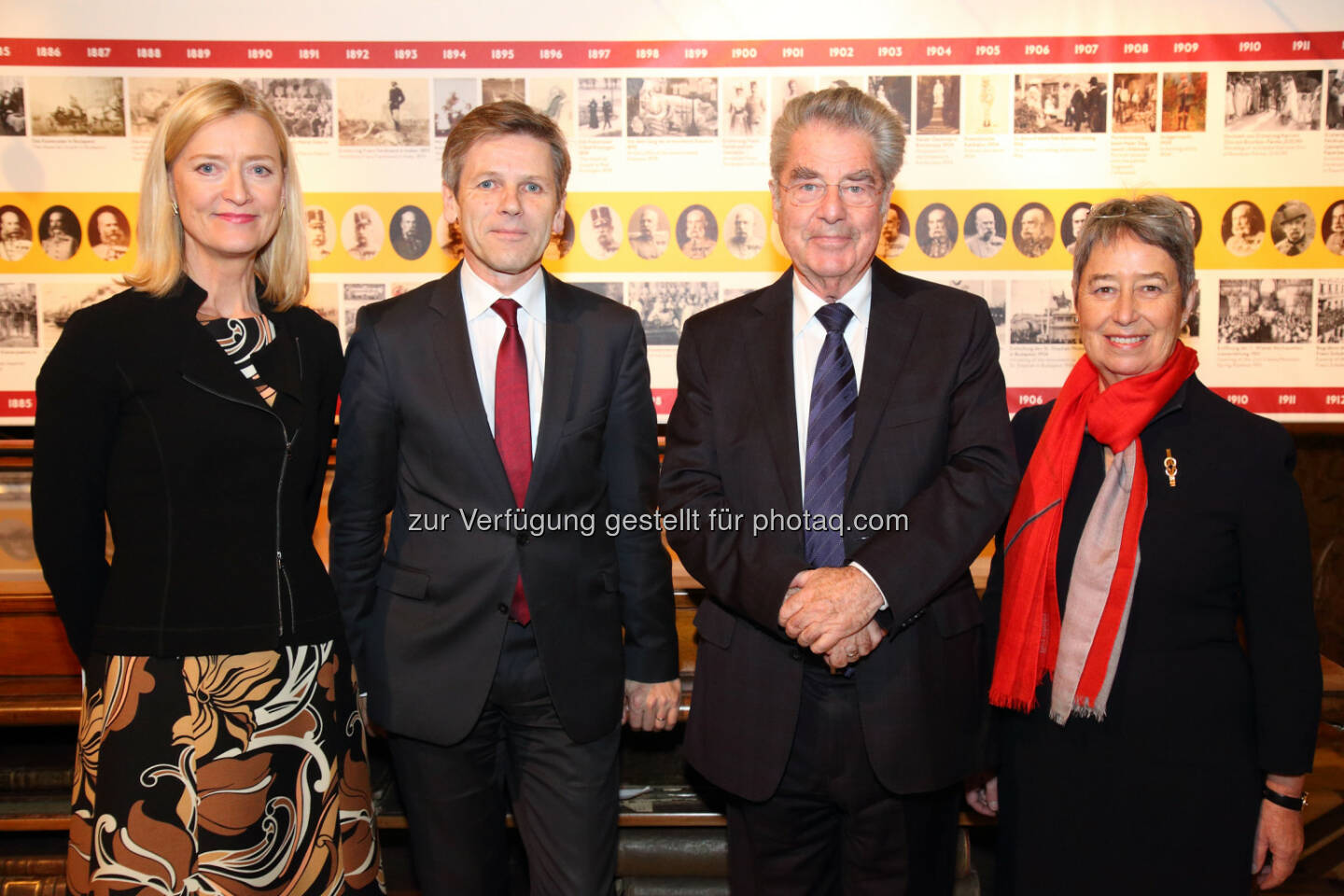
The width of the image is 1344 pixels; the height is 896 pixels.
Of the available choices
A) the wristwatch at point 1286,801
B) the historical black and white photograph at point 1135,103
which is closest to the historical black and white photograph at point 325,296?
the historical black and white photograph at point 1135,103

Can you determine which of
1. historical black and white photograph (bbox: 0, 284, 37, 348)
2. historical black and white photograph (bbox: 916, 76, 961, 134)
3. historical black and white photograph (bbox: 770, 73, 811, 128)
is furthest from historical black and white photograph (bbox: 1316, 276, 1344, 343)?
historical black and white photograph (bbox: 0, 284, 37, 348)

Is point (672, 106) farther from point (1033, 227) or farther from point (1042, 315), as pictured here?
point (1042, 315)

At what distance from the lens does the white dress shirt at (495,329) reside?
2057mm

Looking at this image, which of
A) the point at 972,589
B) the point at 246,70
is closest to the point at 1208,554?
the point at 972,589

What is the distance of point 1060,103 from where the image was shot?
307 centimetres

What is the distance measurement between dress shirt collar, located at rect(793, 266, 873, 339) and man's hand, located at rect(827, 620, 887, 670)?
24.3 inches

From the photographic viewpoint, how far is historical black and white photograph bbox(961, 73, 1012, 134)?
10.0 ft

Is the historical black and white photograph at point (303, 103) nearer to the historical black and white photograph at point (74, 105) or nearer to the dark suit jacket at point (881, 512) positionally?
the historical black and white photograph at point (74, 105)

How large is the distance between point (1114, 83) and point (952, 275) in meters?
0.76

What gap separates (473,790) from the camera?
203cm

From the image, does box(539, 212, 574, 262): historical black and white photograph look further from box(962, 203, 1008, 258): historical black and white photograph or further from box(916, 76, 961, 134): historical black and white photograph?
box(962, 203, 1008, 258): historical black and white photograph

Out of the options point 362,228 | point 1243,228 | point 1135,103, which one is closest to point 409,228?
point 362,228

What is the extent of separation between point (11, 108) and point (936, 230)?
2937 millimetres

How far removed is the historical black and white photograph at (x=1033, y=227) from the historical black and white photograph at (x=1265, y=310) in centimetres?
58
